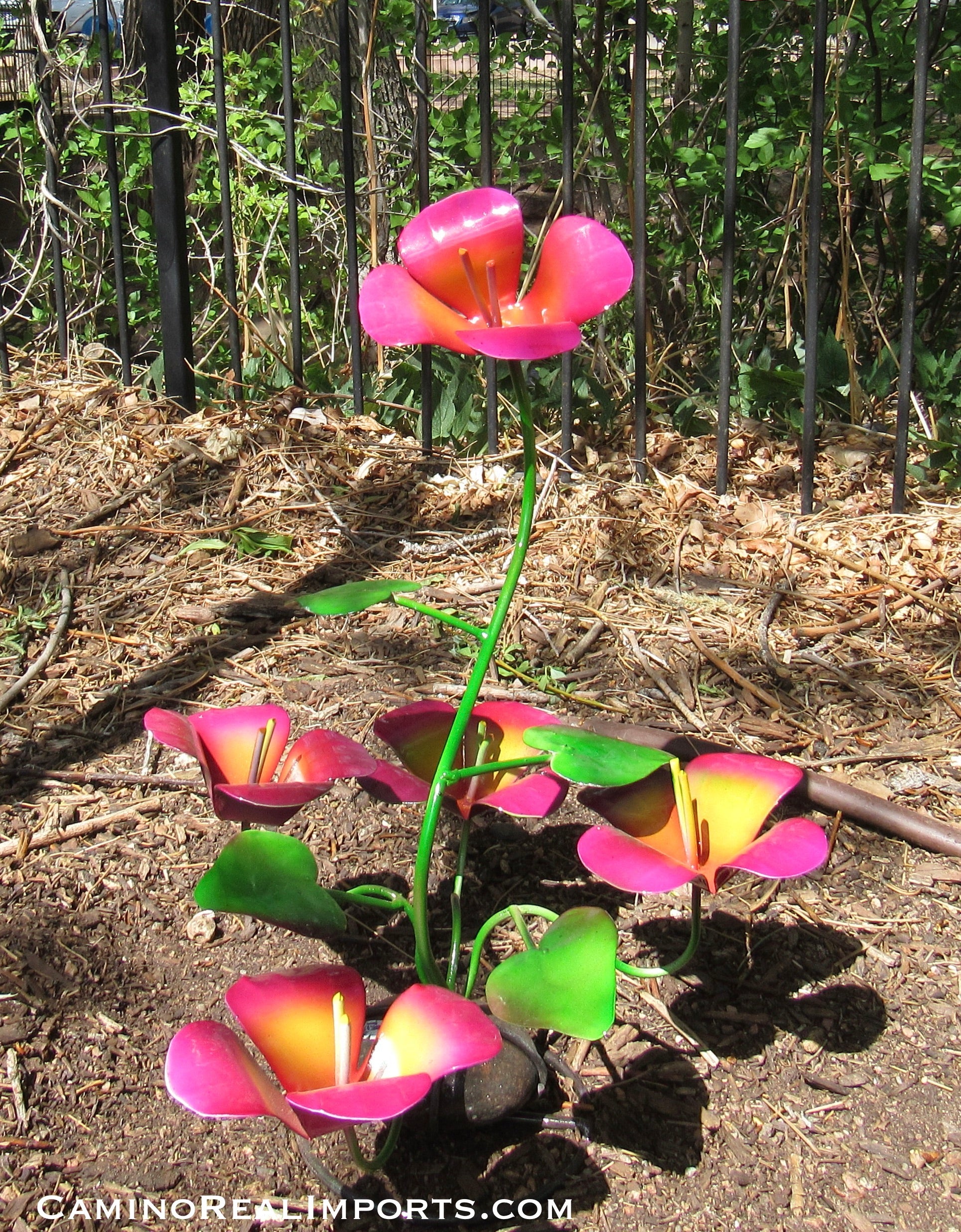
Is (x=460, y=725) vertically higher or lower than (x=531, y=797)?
higher

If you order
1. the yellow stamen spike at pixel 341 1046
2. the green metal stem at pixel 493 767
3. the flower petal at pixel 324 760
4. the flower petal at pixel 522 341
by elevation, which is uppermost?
the flower petal at pixel 522 341

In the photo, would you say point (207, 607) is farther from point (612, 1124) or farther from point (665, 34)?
point (665, 34)

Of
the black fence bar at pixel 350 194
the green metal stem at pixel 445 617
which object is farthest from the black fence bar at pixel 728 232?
the green metal stem at pixel 445 617

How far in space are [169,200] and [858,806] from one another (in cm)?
242

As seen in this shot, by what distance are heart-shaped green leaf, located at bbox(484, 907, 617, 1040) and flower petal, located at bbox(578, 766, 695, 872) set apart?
168mm

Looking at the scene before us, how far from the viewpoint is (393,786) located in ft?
4.71

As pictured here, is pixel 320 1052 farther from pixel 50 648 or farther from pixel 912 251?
pixel 912 251

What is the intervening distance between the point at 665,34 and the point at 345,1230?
3.80 meters

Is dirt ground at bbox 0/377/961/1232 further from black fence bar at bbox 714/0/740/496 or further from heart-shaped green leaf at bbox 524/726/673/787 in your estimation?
heart-shaped green leaf at bbox 524/726/673/787

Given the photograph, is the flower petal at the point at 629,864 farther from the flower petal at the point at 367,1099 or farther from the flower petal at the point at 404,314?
the flower petal at the point at 404,314

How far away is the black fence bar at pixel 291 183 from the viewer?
10.0ft

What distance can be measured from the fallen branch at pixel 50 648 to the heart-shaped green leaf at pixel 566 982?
4.21 ft

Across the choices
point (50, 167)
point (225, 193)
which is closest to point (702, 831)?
point (225, 193)

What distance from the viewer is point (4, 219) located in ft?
24.1
